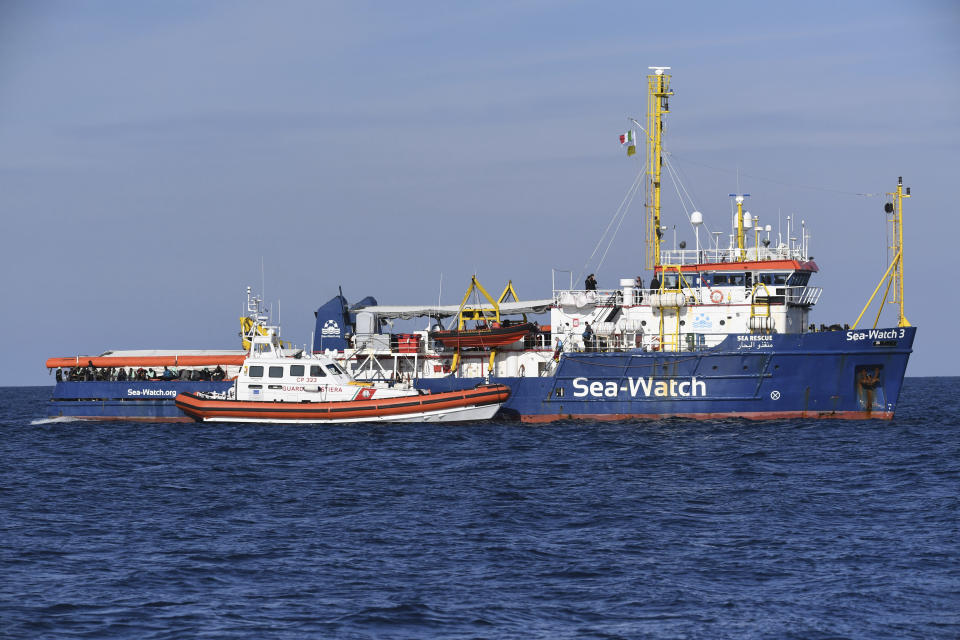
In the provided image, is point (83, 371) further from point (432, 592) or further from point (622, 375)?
point (432, 592)

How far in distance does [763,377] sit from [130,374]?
27.7m

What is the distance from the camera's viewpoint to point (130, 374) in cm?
5116

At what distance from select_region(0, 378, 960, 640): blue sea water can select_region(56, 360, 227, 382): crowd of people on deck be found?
38.6 ft

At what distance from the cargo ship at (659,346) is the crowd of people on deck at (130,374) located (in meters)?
1.00

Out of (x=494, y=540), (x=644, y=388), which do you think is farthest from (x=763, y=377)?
(x=494, y=540)

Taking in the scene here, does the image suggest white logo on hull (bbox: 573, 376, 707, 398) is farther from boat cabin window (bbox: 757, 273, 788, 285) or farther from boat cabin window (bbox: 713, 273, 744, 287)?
boat cabin window (bbox: 757, 273, 788, 285)

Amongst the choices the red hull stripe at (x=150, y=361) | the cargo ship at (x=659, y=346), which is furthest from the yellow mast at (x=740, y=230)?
the red hull stripe at (x=150, y=361)

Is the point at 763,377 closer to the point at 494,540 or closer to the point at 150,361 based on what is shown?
the point at 494,540

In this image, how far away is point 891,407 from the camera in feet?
140

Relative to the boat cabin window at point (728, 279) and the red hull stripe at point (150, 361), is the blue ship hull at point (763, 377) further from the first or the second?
the red hull stripe at point (150, 361)

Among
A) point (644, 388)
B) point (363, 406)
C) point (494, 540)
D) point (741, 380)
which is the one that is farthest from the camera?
point (363, 406)

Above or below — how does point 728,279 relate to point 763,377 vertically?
above

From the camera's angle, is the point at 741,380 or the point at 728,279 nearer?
the point at 741,380

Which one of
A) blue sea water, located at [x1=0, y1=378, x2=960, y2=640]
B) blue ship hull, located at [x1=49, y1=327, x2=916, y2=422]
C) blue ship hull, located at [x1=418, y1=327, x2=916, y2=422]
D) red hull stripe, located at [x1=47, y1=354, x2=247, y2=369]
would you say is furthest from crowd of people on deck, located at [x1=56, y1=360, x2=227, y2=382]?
blue ship hull, located at [x1=418, y1=327, x2=916, y2=422]
